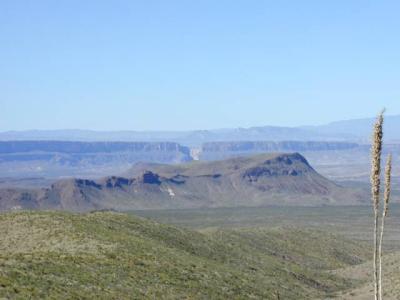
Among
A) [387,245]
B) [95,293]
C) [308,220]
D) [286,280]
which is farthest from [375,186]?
[308,220]

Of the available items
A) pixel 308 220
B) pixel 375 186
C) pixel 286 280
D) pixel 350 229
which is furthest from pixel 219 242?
pixel 308 220

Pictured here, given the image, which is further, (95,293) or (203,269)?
(203,269)

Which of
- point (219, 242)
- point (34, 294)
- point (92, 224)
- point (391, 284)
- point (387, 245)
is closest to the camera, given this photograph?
point (34, 294)

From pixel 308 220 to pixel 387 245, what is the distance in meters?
58.1

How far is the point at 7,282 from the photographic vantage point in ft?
117

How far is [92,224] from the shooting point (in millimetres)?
70875

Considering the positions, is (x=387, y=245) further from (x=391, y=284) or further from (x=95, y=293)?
(x=95, y=293)

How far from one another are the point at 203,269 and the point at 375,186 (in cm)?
4336

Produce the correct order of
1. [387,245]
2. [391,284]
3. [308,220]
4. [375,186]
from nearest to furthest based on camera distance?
[375,186] < [391,284] < [387,245] < [308,220]

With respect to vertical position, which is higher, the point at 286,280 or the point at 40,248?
the point at 40,248

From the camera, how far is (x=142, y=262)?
56.1m

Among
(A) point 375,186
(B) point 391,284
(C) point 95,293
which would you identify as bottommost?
(B) point 391,284

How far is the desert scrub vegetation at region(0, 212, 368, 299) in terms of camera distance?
41750 millimetres

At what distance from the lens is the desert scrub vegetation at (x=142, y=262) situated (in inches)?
1644
